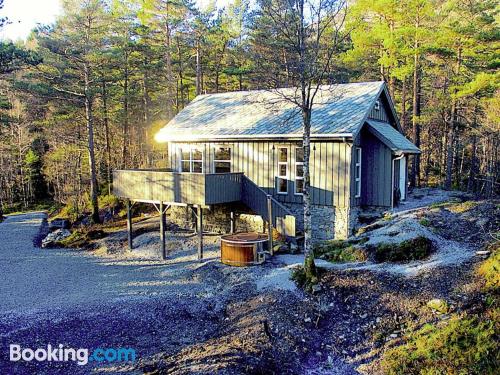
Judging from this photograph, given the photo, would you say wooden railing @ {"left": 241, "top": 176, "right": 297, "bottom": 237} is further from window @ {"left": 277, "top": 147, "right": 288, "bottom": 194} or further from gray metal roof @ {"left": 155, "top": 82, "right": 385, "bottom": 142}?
gray metal roof @ {"left": 155, "top": 82, "right": 385, "bottom": 142}

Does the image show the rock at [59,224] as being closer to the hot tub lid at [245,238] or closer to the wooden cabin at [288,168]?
the wooden cabin at [288,168]

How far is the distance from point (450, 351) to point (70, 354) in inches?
280

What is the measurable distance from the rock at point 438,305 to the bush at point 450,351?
402 millimetres

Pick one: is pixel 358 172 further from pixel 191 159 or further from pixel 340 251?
pixel 191 159

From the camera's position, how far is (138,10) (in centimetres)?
2750

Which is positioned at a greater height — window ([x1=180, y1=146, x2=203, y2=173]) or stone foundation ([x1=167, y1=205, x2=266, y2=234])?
window ([x1=180, y1=146, x2=203, y2=173])

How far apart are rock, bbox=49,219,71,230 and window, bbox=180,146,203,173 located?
368 inches

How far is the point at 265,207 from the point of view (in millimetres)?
15508

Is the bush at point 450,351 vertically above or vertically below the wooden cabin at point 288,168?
below

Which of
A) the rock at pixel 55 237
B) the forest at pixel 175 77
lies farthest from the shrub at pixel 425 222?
the rock at pixel 55 237

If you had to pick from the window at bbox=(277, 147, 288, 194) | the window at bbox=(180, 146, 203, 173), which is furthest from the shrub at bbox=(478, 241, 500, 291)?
the window at bbox=(180, 146, 203, 173)

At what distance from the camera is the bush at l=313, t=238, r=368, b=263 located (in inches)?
466

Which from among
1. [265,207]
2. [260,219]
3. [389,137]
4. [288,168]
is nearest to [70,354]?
[265,207]

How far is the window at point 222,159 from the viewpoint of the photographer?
17.6 m
